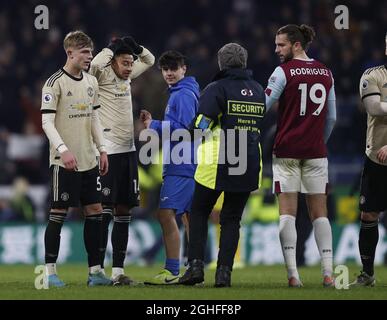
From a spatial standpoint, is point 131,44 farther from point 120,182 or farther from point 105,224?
point 105,224

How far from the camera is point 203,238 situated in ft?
32.2

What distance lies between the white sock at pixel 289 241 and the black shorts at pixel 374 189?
0.79 meters

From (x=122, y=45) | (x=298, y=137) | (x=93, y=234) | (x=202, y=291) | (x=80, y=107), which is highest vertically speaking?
(x=122, y=45)

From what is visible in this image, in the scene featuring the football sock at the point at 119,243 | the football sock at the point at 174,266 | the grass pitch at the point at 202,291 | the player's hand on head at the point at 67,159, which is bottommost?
the grass pitch at the point at 202,291

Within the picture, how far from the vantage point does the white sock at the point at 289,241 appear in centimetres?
999

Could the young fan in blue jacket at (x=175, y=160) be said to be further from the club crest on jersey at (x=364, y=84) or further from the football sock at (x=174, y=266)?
the club crest on jersey at (x=364, y=84)

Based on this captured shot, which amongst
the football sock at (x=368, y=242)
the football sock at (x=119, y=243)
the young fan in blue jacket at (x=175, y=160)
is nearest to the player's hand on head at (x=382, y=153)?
the football sock at (x=368, y=242)

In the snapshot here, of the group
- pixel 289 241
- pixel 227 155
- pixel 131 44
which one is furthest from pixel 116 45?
pixel 289 241

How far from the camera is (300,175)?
10.1 meters

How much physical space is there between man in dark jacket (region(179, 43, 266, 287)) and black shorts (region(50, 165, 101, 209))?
0.94 metres

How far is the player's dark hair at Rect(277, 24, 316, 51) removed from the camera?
998cm

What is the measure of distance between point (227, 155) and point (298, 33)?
4.22 feet
